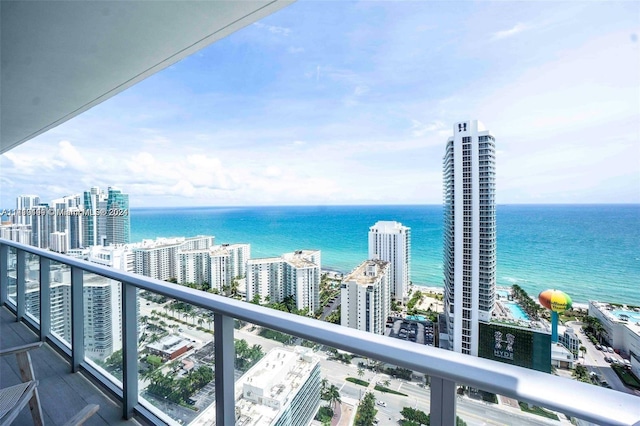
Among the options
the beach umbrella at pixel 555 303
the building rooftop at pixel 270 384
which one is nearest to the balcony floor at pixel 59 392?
the building rooftop at pixel 270 384

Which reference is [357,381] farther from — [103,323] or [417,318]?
[417,318]

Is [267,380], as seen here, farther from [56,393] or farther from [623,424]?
[56,393]

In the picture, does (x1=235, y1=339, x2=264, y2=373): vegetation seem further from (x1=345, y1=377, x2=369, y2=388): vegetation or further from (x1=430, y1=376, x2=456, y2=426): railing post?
(x1=430, y1=376, x2=456, y2=426): railing post

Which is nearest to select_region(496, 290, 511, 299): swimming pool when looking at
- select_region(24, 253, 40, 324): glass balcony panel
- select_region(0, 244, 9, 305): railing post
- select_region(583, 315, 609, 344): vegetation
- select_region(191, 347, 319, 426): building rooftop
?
select_region(583, 315, 609, 344): vegetation

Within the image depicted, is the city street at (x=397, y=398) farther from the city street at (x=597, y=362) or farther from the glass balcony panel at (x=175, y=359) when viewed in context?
the city street at (x=597, y=362)

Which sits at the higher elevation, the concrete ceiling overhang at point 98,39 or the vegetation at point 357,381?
the concrete ceiling overhang at point 98,39
